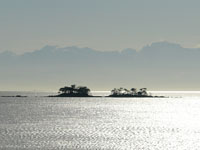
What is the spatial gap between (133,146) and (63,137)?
72.9 ft

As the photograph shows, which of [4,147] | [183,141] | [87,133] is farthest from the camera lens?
[87,133]

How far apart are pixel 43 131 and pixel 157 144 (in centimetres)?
3940

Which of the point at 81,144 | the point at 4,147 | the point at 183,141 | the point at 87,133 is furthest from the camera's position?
the point at 87,133

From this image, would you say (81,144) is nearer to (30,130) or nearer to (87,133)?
(87,133)

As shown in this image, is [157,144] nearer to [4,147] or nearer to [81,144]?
[81,144]

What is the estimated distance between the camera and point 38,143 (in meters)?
102

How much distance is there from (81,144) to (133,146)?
12.2m

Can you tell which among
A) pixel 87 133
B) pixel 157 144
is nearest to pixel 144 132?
pixel 87 133

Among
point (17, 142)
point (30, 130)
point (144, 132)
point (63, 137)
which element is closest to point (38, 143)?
point (17, 142)

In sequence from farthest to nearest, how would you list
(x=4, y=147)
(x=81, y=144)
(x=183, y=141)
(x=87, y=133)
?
(x=87, y=133), (x=183, y=141), (x=81, y=144), (x=4, y=147)

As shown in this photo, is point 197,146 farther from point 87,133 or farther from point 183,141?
point 87,133

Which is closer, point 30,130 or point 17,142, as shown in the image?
point 17,142

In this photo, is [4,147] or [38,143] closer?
[4,147]

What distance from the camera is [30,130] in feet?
433
